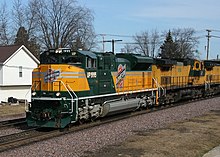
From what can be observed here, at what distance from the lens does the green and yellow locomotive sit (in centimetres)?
1288

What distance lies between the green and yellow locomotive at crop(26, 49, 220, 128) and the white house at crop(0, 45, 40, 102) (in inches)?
729

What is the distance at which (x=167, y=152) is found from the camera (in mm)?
9102

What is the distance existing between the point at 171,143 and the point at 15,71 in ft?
93.8

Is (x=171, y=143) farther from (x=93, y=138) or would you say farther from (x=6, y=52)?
(x=6, y=52)

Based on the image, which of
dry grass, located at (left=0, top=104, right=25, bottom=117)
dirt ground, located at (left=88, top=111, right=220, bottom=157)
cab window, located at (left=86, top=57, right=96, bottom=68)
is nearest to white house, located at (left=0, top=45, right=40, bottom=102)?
dry grass, located at (left=0, top=104, right=25, bottom=117)

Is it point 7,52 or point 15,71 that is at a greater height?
point 7,52

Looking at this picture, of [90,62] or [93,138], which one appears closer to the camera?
[93,138]

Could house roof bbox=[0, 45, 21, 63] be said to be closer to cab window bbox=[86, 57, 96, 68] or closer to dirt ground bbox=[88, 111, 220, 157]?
cab window bbox=[86, 57, 96, 68]

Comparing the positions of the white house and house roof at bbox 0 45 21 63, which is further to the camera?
house roof at bbox 0 45 21 63

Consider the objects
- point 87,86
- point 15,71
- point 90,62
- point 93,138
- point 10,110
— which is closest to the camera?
point 93,138

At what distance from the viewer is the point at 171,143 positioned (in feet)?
33.4

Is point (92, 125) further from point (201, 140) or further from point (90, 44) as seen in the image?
point (90, 44)

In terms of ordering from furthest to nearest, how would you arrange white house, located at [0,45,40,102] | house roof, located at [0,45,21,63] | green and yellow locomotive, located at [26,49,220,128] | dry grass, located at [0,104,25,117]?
house roof, located at [0,45,21,63], white house, located at [0,45,40,102], dry grass, located at [0,104,25,117], green and yellow locomotive, located at [26,49,220,128]

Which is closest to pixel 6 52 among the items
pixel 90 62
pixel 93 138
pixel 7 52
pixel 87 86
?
→ pixel 7 52
